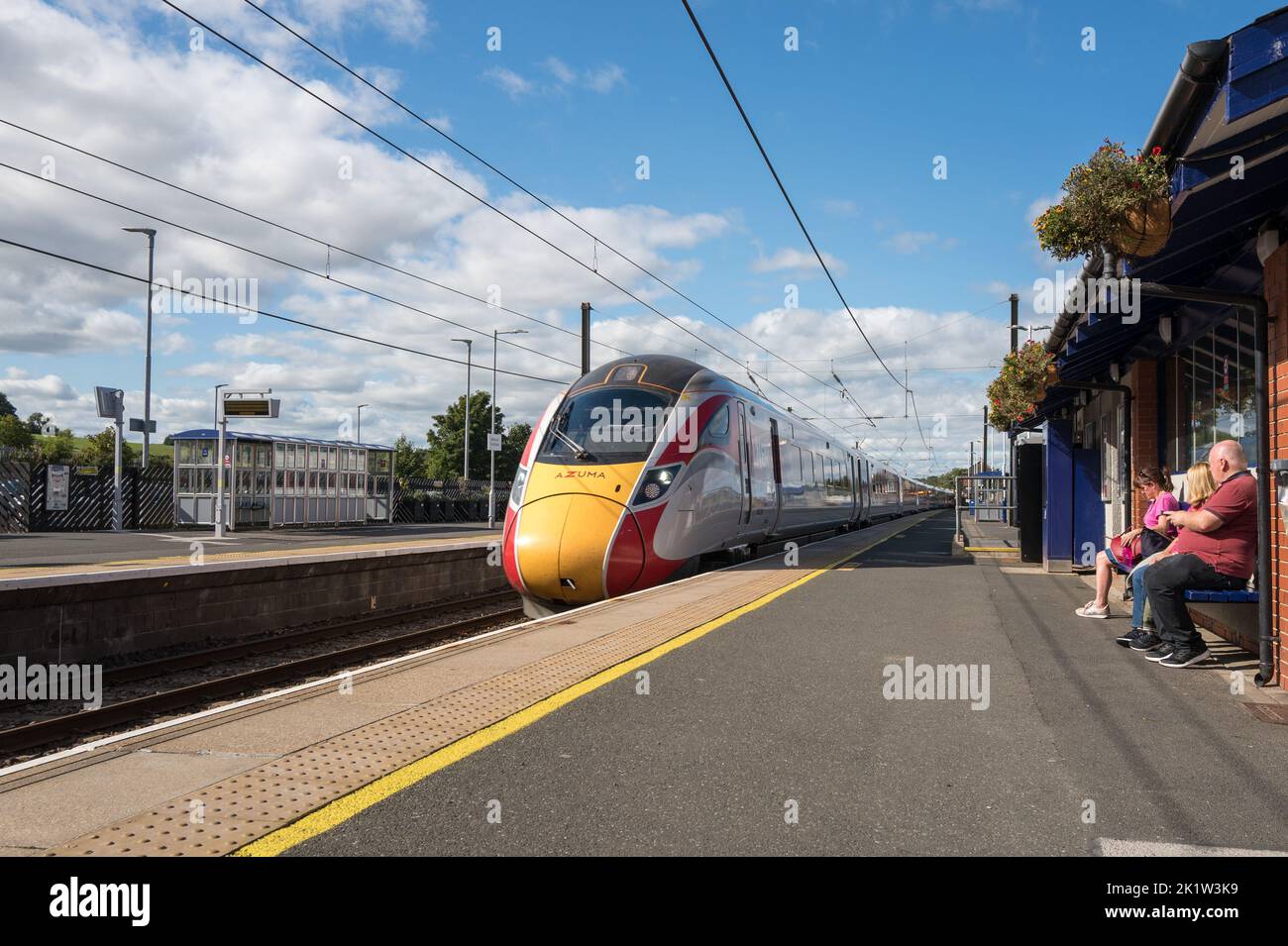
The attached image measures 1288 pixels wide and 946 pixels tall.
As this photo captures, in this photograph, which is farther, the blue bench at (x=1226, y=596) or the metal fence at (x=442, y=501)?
the metal fence at (x=442, y=501)

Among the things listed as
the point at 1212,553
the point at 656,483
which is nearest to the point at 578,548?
the point at 656,483

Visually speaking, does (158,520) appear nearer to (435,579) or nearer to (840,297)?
(435,579)

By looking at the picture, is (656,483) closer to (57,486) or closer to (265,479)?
(265,479)

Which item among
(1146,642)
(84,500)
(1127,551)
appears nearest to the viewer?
(1146,642)

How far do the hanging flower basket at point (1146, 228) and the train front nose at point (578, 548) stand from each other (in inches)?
231

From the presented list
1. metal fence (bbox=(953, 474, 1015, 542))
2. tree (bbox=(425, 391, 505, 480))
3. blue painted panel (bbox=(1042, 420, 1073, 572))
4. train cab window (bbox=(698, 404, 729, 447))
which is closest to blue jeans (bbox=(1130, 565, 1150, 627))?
train cab window (bbox=(698, 404, 729, 447))

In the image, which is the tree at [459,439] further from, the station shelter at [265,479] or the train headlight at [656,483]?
the train headlight at [656,483]

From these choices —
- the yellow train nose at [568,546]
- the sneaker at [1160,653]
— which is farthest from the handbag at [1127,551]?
the yellow train nose at [568,546]

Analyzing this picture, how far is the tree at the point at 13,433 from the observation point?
310 ft

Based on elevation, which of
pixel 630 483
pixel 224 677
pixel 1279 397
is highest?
pixel 1279 397

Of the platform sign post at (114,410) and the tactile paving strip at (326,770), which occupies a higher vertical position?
the platform sign post at (114,410)

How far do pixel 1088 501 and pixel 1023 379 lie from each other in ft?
7.01

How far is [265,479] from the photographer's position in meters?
29.4

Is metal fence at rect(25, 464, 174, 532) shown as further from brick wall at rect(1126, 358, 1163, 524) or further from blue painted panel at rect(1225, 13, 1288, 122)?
blue painted panel at rect(1225, 13, 1288, 122)
